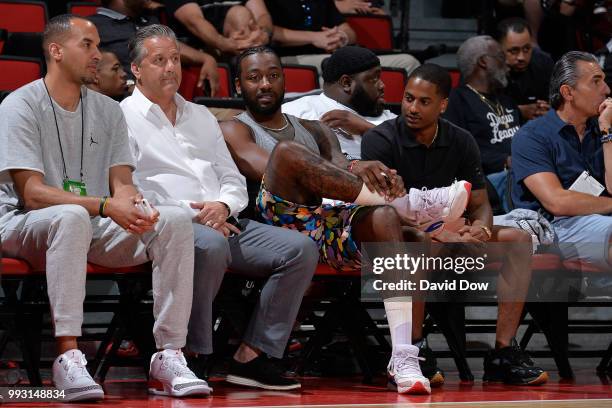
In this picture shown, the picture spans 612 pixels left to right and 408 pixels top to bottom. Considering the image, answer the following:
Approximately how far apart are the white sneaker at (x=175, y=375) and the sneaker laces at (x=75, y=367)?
0.31 meters

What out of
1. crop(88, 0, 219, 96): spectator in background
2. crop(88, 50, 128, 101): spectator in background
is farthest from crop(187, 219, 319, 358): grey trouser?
crop(88, 0, 219, 96): spectator in background

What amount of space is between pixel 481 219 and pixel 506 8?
3878 mm

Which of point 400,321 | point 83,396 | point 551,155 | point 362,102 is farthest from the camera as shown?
point 362,102

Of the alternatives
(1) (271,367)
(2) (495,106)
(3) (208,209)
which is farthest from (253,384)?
(2) (495,106)

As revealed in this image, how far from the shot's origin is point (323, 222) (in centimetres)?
446

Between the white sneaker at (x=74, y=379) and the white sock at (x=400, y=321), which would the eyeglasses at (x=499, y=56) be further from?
the white sneaker at (x=74, y=379)

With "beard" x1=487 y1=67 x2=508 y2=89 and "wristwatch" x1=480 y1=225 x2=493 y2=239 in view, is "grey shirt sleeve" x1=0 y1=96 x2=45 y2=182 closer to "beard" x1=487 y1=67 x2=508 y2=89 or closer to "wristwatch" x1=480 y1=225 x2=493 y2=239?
"wristwatch" x1=480 y1=225 x2=493 y2=239

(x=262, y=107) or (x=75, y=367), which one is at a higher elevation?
(x=262, y=107)

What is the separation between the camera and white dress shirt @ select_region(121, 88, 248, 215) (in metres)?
4.46

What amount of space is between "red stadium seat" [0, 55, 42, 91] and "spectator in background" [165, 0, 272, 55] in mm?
1300

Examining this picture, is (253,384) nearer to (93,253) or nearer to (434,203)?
(93,253)

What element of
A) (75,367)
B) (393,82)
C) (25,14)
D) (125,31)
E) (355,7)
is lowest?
(75,367)

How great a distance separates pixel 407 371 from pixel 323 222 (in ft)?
2.38

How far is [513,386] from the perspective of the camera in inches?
175
